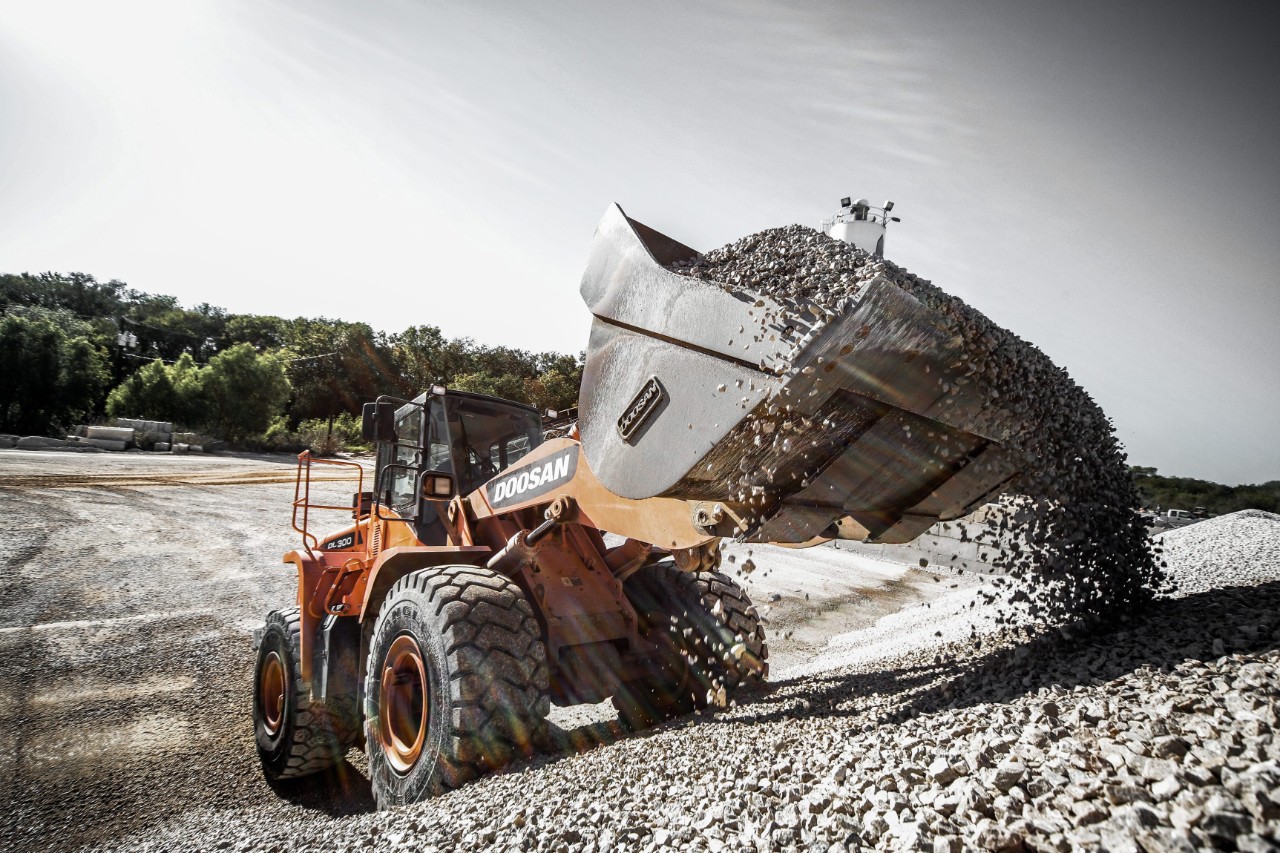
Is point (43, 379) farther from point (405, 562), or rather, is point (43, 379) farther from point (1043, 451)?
point (1043, 451)

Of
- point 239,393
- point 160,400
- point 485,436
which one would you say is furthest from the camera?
point 160,400

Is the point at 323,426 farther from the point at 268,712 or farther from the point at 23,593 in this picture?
the point at 268,712

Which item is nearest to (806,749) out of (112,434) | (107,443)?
(107,443)

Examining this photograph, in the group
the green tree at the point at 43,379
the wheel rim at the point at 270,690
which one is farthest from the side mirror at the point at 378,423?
the green tree at the point at 43,379

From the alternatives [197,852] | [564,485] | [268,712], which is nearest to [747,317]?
[564,485]

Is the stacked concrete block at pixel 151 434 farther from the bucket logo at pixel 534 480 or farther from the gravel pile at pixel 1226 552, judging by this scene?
the gravel pile at pixel 1226 552

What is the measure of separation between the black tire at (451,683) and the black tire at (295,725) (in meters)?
0.97

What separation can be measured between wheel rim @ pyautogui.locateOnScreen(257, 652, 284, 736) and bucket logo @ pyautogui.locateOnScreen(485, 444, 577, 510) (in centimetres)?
242

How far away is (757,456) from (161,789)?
478cm

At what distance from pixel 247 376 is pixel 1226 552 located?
4186 cm

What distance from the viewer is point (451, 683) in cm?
309

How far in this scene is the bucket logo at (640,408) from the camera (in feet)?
8.08

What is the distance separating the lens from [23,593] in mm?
8469

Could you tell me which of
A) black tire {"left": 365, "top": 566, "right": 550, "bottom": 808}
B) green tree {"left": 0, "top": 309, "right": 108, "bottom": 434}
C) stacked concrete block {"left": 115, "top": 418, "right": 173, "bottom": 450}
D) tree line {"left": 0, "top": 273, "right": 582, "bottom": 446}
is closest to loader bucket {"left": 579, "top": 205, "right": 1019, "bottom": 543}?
black tire {"left": 365, "top": 566, "right": 550, "bottom": 808}
